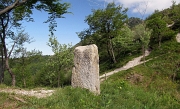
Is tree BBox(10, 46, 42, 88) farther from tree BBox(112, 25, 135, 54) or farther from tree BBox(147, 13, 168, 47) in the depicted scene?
tree BBox(147, 13, 168, 47)

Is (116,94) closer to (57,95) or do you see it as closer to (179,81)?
(57,95)

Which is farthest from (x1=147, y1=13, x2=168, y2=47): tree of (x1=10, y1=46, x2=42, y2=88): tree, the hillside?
(x1=10, y1=46, x2=42, y2=88): tree

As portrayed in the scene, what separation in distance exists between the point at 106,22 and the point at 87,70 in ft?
96.5

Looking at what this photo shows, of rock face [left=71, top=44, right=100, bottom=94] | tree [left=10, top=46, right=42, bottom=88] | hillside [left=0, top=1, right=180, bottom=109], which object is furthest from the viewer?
tree [left=10, top=46, right=42, bottom=88]

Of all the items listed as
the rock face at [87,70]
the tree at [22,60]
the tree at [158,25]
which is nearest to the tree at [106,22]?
the tree at [158,25]

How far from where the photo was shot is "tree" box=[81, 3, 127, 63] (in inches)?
1443

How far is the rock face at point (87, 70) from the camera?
935 centimetres

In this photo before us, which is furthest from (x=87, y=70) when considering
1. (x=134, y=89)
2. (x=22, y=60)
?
(x=22, y=60)

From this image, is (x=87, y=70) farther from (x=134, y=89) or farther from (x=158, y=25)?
(x=158, y=25)

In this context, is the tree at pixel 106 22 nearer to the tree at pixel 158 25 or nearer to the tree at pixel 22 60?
the tree at pixel 158 25

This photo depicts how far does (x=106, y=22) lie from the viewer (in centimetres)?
3762

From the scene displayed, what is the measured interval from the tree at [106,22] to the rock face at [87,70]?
91.0 feet

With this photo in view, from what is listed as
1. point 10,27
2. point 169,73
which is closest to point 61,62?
point 10,27

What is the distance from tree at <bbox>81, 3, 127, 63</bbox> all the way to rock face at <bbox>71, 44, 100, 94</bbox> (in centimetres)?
2773
